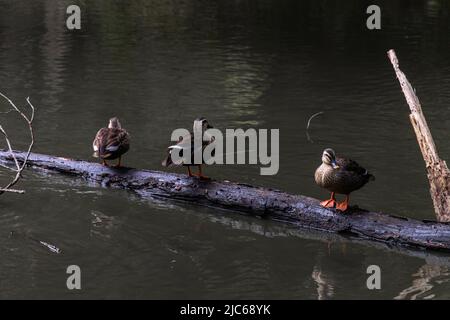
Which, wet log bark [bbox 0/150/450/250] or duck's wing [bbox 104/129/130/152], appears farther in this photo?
duck's wing [bbox 104/129/130/152]

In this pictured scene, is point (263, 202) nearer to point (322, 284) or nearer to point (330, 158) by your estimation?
point (330, 158)

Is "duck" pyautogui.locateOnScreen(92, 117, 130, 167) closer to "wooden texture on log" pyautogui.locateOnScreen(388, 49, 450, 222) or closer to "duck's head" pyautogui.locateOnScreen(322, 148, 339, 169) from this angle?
"duck's head" pyautogui.locateOnScreen(322, 148, 339, 169)

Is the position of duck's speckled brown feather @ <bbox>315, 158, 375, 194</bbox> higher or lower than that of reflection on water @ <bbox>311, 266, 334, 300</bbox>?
higher

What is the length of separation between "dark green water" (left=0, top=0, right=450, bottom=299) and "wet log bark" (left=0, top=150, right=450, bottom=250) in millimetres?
136

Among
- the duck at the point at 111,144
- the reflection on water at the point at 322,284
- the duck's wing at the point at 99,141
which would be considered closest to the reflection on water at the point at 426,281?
the reflection on water at the point at 322,284

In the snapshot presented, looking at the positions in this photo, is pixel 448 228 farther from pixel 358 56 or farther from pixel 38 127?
pixel 358 56

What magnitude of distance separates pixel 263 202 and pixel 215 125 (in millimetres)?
4986

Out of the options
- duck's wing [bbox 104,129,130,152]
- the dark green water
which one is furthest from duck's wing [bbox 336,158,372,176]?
duck's wing [bbox 104,129,130,152]

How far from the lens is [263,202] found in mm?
8773

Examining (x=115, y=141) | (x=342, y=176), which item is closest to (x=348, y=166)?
(x=342, y=176)

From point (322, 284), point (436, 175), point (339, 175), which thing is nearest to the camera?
point (322, 284)

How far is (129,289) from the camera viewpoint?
7.13m

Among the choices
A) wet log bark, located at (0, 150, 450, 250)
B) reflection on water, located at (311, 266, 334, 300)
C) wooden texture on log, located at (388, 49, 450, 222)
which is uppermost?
wooden texture on log, located at (388, 49, 450, 222)

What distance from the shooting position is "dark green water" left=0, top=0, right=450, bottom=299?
7547 mm
